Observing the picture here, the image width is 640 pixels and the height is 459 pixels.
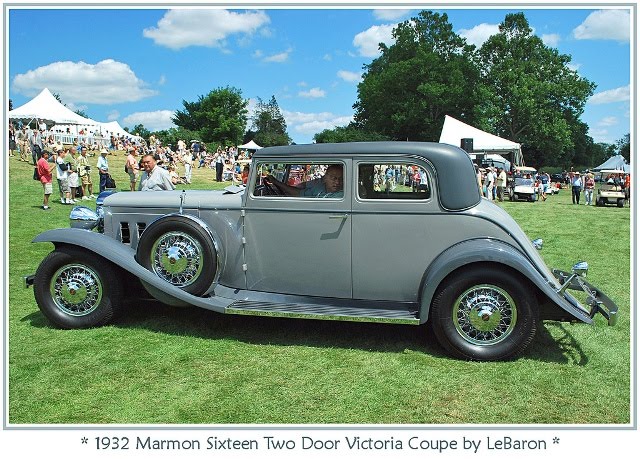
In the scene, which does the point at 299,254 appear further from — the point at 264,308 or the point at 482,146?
the point at 482,146

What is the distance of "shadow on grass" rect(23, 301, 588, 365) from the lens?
497cm

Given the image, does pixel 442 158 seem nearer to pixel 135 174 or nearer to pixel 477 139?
pixel 135 174

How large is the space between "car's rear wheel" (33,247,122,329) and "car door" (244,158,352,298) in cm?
150

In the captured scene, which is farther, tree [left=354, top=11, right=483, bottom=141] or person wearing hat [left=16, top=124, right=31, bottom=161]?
tree [left=354, top=11, right=483, bottom=141]

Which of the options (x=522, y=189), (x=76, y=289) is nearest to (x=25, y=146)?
(x=76, y=289)

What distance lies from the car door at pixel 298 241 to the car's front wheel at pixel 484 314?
3.29 feet

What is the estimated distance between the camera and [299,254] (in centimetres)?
513

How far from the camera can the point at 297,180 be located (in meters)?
5.26

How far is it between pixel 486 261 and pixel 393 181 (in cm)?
124

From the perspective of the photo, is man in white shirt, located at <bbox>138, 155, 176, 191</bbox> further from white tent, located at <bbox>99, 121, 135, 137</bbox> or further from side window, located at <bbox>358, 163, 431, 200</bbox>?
white tent, located at <bbox>99, 121, 135, 137</bbox>

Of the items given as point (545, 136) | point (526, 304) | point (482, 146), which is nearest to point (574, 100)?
point (545, 136)

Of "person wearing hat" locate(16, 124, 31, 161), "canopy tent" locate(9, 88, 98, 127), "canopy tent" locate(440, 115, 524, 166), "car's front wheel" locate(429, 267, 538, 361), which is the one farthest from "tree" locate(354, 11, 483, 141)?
"car's front wheel" locate(429, 267, 538, 361)

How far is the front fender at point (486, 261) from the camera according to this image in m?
4.48

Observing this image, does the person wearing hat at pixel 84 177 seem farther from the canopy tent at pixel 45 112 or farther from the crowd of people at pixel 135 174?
the canopy tent at pixel 45 112
